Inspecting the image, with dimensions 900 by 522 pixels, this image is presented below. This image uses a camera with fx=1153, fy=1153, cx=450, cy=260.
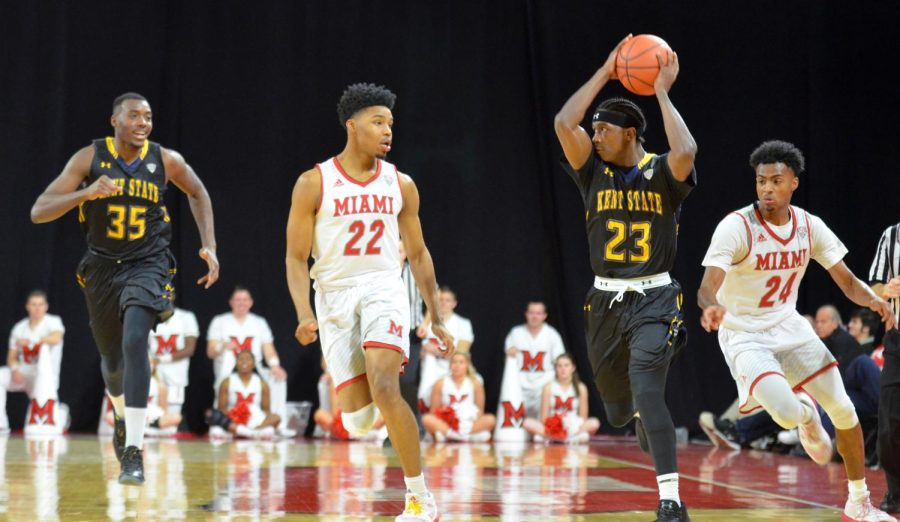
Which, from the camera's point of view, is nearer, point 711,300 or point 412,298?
point 711,300

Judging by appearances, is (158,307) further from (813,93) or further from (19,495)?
(813,93)

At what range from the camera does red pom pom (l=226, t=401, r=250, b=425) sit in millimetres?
11961

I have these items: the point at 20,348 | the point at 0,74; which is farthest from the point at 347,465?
the point at 0,74

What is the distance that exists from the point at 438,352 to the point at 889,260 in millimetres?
6599

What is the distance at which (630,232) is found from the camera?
5309mm

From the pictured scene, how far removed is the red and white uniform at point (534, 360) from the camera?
1268 cm

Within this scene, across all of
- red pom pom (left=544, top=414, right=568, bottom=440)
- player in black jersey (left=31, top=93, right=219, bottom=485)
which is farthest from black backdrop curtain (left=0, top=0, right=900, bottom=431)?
player in black jersey (left=31, top=93, right=219, bottom=485)

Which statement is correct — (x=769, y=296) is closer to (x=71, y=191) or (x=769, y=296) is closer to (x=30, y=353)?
(x=71, y=191)

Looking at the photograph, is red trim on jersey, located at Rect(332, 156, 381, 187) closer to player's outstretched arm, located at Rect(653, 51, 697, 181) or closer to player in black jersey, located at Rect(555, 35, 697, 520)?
player in black jersey, located at Rect(555, 35, 697, 520)

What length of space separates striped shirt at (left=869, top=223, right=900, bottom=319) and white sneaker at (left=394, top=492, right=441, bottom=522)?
9.28 feet

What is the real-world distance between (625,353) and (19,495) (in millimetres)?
3275

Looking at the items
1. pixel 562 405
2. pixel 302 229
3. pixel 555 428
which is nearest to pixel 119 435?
pixel 302 229

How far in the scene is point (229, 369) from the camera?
1252 cm

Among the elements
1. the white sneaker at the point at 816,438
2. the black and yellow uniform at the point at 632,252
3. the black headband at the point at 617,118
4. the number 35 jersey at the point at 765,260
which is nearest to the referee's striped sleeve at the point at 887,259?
the number 35 jersey at the point at 765,260
